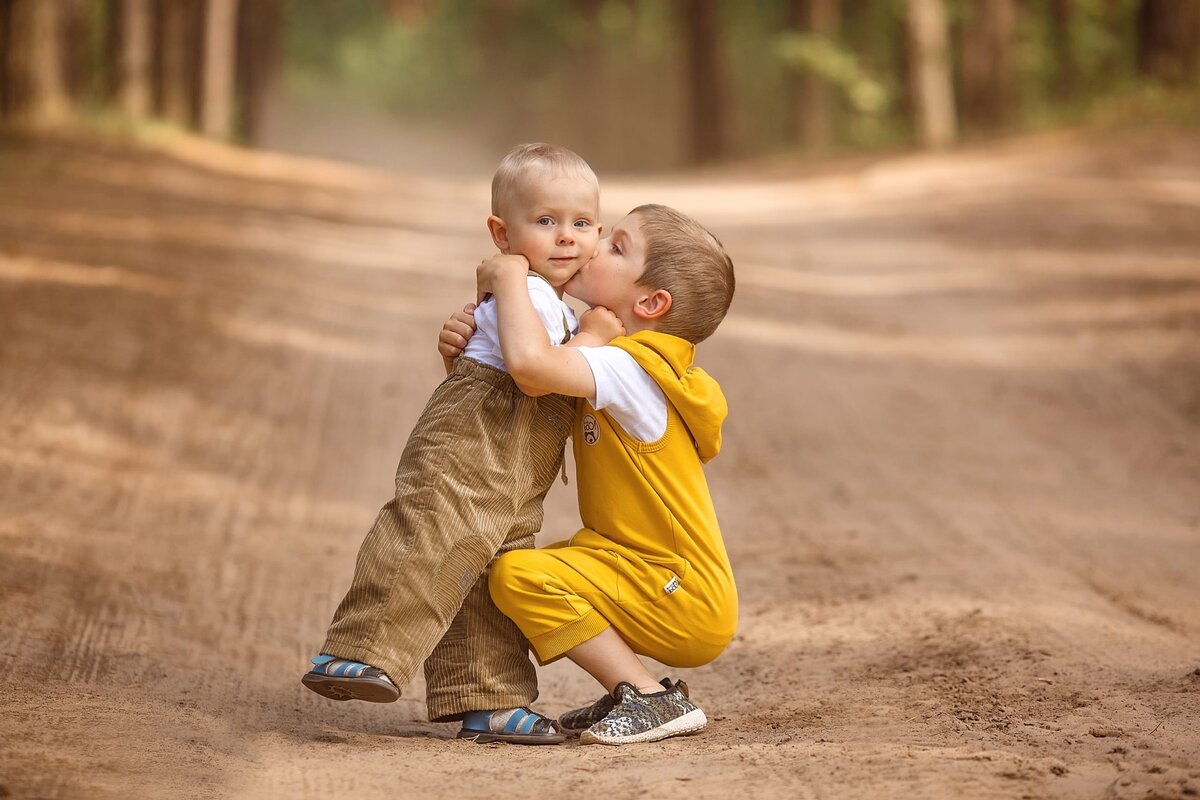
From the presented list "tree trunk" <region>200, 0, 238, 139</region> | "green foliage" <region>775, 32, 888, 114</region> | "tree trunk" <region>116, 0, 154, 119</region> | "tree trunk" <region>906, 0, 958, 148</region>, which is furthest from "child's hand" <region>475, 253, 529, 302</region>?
"green foliage" <region>775, 32, 888, 114</region>

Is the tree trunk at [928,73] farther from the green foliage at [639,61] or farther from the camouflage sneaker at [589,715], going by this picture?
the camouflage sneaker at [589,715]

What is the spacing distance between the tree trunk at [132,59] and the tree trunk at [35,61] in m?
1.93

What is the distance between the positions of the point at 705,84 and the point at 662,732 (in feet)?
83.2

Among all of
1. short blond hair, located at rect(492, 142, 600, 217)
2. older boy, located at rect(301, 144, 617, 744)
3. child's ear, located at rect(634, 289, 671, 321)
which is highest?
short blond hair, located at rect(492, 142, 600, 217)

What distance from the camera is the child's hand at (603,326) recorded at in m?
3.74

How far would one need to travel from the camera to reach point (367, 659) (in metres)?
3.47

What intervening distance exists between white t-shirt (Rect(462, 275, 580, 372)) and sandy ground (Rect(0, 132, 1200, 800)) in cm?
108

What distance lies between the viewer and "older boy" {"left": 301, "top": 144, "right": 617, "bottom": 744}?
3.52 metres

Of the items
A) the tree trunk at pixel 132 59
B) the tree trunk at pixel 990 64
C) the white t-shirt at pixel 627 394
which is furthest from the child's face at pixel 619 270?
the tree trunk at pixel 990 64

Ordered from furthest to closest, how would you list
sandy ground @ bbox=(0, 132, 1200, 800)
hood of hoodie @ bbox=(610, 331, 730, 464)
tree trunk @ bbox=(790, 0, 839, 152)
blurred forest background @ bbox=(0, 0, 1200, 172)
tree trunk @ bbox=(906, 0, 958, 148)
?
tree trunk @ bbox=(790, 0, 839, 152) < tree trunk @ bbox=(906, 0, 958, 148) < blurred forest background @ bbox=(0, 0, 1200, 172) < hood of hoodie @ bbox=(610, 331, 730, 464) < sandy ground @ bbox=(0, 132, 1200, 800)

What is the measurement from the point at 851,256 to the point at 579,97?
108ft

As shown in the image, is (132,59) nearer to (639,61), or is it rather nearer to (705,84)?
(705,84)

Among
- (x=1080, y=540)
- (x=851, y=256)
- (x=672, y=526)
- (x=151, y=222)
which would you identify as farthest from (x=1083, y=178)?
(x=672, y=526)

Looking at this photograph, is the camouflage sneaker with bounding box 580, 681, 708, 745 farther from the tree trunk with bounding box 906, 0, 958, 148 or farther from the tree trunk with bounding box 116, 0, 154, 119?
the tree trunk with bounding box 906, 0, 958, 148
